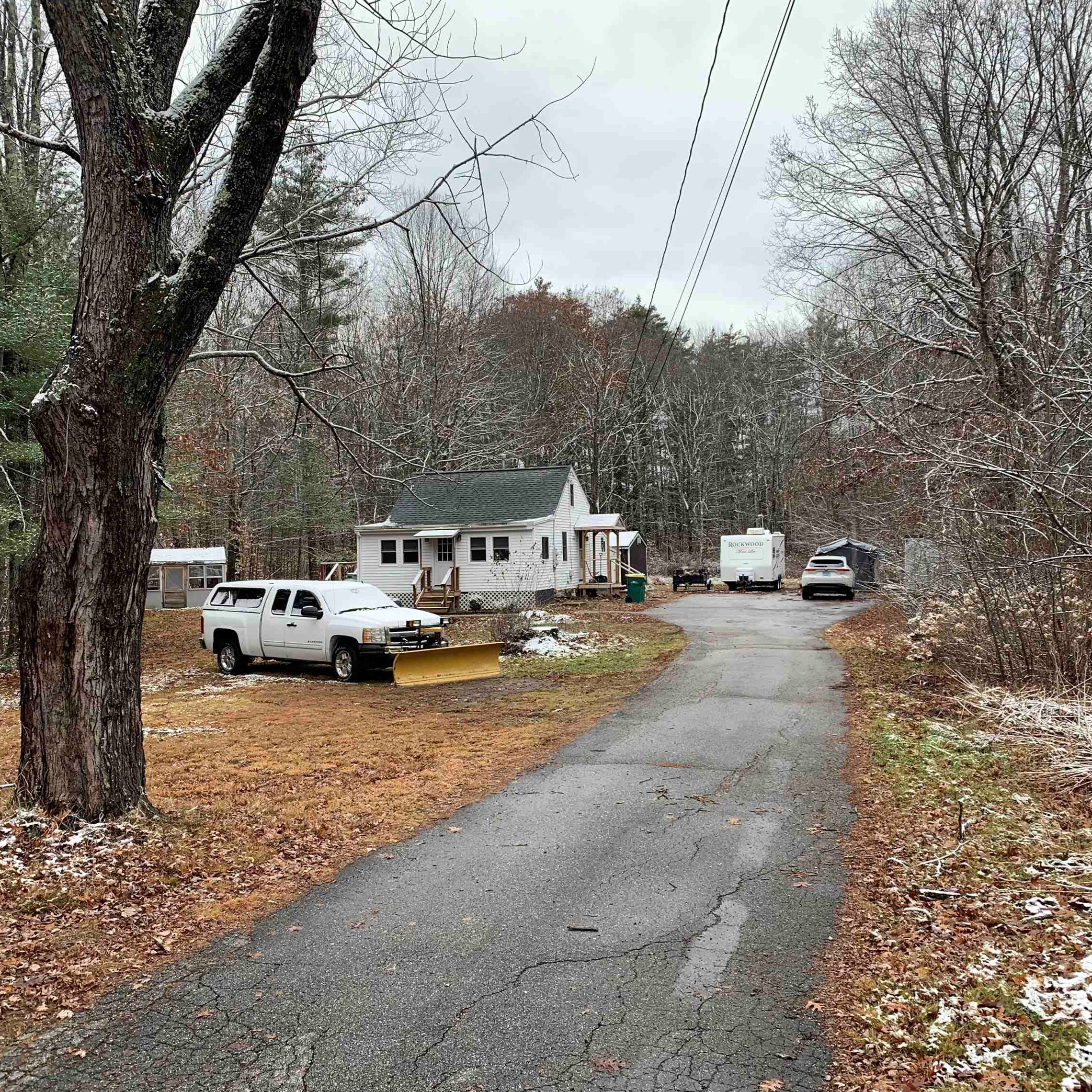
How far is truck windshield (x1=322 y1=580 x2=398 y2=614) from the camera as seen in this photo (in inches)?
619

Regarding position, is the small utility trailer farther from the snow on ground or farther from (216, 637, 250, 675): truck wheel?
(216, 637, 250, 675): truck wheel

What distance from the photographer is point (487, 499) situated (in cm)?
3077

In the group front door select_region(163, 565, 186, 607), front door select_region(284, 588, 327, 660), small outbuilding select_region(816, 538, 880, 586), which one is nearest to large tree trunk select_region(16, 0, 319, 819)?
front door select_region(284, 588, 327, 660)

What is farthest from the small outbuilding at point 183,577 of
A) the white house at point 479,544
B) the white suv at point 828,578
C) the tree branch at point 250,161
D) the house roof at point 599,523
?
the tree branch at point 250,161

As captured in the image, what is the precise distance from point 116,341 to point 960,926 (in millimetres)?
5854

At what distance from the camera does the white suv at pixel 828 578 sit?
3158 cm

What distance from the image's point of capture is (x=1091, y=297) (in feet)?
34.2

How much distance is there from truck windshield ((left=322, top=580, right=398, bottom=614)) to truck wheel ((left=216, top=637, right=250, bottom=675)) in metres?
2.50

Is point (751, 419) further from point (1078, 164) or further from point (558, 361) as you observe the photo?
point (1078, 164)

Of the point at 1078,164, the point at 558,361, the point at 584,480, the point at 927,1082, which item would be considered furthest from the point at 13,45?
the point at 584,480

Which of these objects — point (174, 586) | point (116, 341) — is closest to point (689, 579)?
point (174, 586)

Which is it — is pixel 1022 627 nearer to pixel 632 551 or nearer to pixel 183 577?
pixel 632 551

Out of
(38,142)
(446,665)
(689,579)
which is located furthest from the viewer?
(689,579)

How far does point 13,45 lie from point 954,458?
17.5 meters
